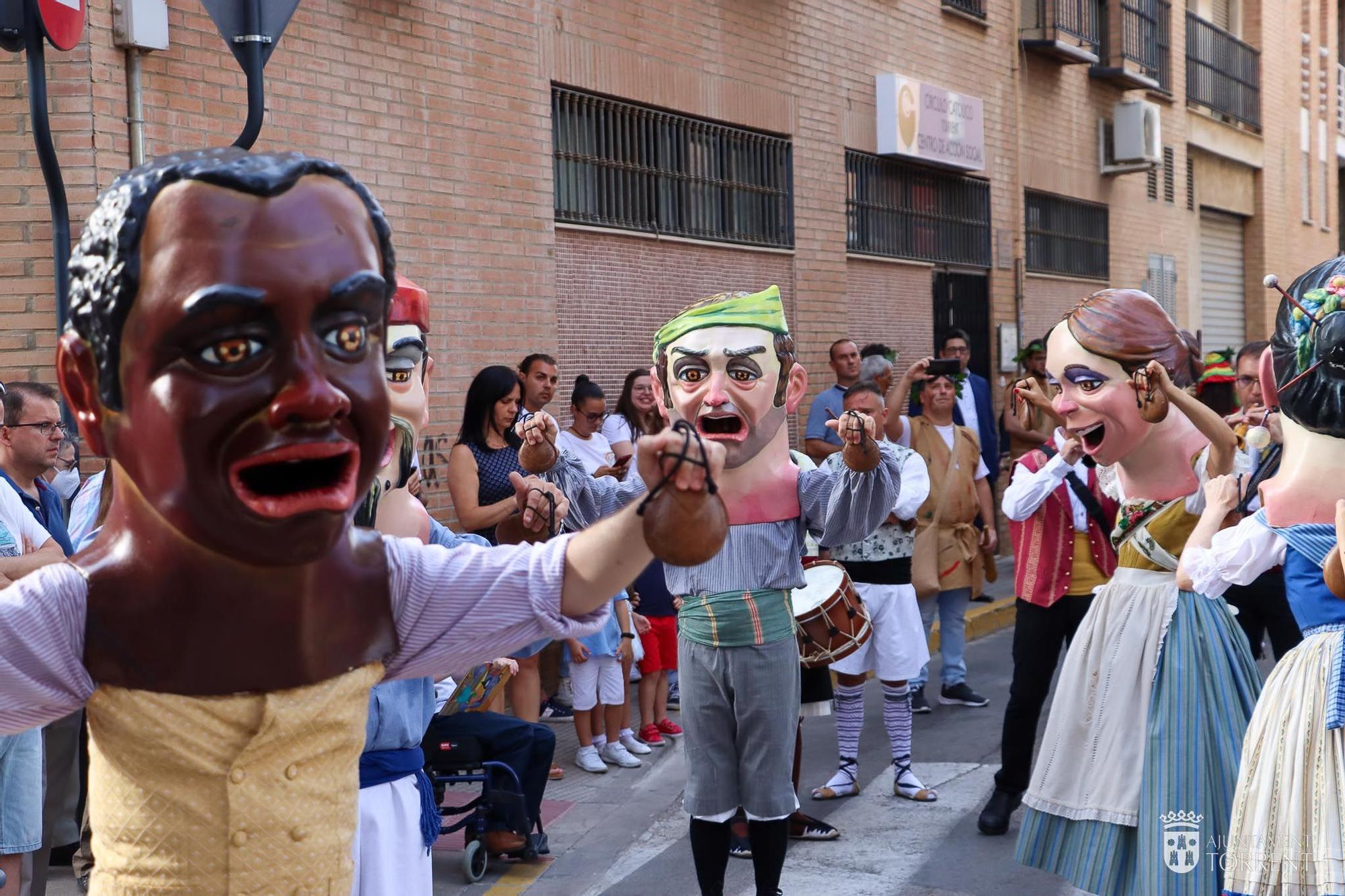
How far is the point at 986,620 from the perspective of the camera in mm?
11000

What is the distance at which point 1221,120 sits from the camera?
68.4 ft

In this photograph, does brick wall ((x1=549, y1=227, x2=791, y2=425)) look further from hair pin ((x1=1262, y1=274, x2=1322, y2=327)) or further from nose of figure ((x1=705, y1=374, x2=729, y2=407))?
hair pin ((x1=1262, y1=274, x2=1322, y2=327))

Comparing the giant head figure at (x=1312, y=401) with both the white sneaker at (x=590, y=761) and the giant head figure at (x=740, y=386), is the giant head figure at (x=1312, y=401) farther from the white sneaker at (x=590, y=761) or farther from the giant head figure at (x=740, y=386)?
the white sneaker at (x=590, y=761)

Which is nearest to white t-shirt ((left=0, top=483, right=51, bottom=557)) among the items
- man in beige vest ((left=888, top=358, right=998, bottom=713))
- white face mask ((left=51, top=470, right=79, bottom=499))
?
white face mask ((left=51, top=470, right=79, bottom=499))

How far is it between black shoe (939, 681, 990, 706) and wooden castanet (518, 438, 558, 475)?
16.9 feet

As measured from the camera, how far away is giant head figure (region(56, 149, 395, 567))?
80.3 inches

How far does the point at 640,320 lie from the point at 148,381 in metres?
7.78

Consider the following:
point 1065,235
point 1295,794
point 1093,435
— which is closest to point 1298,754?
point 1295,794

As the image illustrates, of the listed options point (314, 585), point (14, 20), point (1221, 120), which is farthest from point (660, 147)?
point (1221, 120)

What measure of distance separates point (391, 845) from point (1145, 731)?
8.75ft

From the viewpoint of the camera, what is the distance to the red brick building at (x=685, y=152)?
6836 mm

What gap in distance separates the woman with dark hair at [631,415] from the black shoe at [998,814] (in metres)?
3.14

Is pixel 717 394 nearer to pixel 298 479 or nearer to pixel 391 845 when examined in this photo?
pixel 391 845

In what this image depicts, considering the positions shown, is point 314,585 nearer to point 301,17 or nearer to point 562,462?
point 562,462
